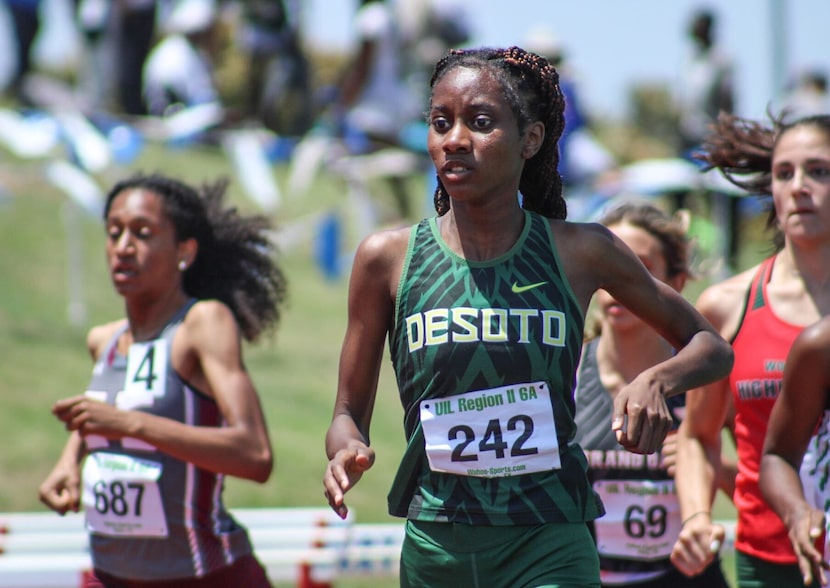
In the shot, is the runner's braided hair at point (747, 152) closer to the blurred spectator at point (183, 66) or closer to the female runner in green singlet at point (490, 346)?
the female runner in green singlet at point (490, 346)

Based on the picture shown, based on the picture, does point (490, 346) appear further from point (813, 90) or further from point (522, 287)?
point (813, 90)

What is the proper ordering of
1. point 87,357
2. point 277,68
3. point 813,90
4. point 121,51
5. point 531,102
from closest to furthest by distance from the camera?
point 531,102 → point 87,357 → point 813,90 → point 121,51 → point 277,68

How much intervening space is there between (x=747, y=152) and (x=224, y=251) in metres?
1.93

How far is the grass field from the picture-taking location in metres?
8.51

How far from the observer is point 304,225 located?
47.4 ft

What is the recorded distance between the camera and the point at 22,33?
623 inches

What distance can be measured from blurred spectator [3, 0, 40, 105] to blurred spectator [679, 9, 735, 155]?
7538 mm

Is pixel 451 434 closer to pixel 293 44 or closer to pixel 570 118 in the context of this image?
pixel 570 118

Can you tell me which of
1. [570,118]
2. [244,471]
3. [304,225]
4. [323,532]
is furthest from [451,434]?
[304,225]

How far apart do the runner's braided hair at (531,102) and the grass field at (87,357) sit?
2200mm

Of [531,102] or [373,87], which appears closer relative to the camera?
[531,102]

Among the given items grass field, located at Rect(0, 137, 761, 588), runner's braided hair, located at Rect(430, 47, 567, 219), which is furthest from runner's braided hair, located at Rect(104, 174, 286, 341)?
runner's braided hair, located at Rect(430, 47, 567, 219)

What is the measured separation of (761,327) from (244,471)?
64.9 inches

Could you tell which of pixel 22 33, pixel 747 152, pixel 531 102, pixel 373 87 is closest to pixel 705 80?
pixel 373 87
